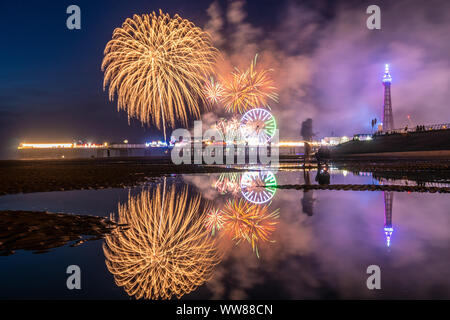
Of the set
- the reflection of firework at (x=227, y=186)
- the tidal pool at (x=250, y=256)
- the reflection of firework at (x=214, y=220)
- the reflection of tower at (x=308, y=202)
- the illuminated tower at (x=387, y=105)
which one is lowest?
the tidal pool at (x=250, y=256)

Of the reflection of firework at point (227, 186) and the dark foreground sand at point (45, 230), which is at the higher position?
the reflection of firework at point (227, 186)

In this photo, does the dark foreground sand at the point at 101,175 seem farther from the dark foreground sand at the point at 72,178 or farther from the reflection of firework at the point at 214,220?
the reflection of firework at the point at 214,220

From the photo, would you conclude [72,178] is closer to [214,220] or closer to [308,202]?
[214,220]

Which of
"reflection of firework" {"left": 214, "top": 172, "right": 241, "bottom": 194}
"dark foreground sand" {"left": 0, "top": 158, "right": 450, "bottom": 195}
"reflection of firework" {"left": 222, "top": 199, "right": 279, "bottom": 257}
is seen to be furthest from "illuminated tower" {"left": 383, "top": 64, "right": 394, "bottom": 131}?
"reflection of firework" {"left": 222, "top": 199, "right": 279, "bottom": 257}

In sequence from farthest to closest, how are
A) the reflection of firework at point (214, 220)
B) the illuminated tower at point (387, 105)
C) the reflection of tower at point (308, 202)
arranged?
1. the illuminated tower at point (387, 105)
2. the reflection of tower at point (308, 202)
3. the reflection of firework at point (214, 220)

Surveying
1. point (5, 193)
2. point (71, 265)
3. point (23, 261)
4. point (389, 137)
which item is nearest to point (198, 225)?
point (71, 265)

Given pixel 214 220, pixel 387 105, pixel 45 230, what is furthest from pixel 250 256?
pixel 387 105

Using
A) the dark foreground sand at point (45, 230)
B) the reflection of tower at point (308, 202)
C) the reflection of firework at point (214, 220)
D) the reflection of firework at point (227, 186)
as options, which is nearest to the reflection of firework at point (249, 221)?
the reflection of firework at point (214, 220)

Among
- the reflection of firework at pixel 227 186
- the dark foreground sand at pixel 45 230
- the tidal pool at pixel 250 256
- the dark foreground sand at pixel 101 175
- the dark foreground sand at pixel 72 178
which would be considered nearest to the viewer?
the tidal pool at pixel 250 256
